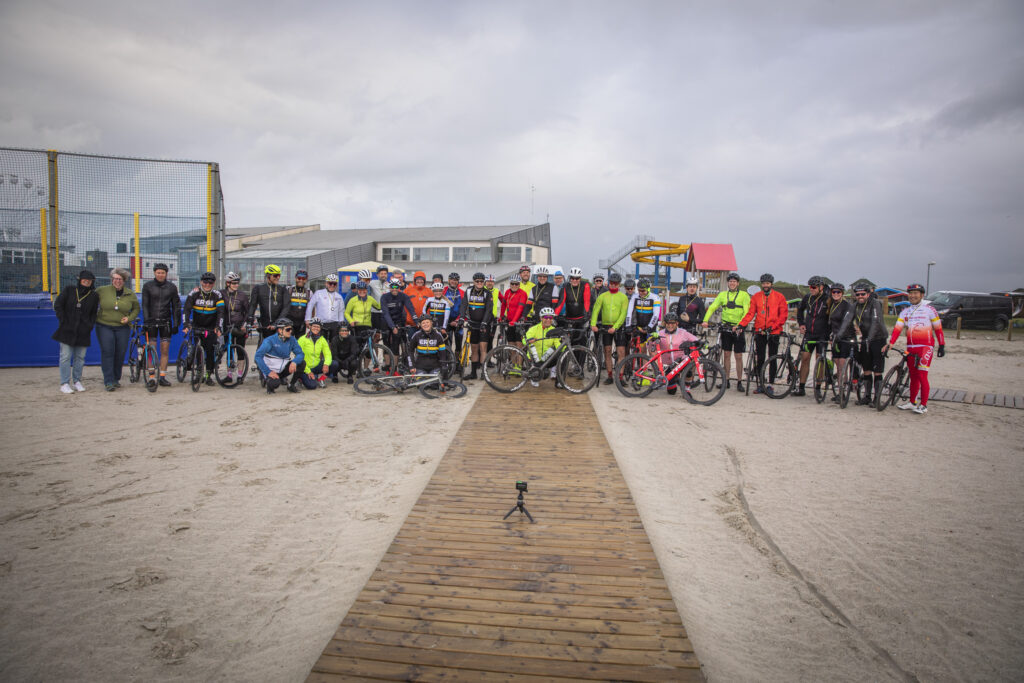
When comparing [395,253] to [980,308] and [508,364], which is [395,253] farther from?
[508,364]

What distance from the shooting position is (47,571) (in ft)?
10.7

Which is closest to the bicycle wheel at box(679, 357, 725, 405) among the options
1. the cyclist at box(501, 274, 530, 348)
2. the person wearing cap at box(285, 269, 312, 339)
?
the cyclist at box(501, 274, 530, 348)

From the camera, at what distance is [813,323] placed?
893 cm

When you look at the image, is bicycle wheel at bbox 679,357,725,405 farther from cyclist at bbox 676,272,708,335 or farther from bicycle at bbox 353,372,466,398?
bicycle at bbox 353,372,466,398

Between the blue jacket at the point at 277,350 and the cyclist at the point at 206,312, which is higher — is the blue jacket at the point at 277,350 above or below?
below

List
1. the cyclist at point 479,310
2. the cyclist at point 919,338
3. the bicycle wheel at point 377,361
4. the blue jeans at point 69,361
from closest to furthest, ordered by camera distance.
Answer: the cyclist at point 919,338 → the blue jeans at point 69,361 → the bicycle wheel at point 377,361 → the cyclist at point 479,310

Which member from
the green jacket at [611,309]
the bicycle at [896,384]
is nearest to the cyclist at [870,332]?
the bicycle at [896,384]

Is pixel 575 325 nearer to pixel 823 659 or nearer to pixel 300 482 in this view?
pixel 300 482

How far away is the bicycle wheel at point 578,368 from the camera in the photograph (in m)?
8.72

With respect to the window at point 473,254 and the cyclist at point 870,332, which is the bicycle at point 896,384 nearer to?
the cyclist at point 870,332

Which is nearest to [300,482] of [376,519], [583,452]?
[376,519]

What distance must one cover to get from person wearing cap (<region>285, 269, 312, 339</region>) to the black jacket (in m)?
2.72

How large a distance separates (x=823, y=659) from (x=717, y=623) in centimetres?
51

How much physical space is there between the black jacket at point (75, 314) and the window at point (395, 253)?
35.7 metres
